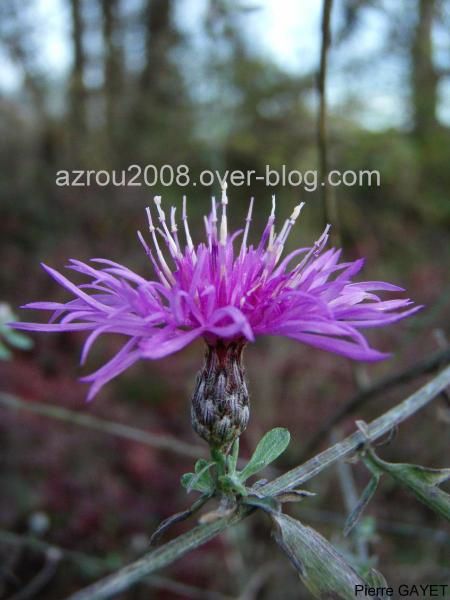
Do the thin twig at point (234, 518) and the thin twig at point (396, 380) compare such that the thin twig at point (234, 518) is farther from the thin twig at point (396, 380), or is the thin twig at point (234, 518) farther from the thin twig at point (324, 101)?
the thin twig at point (324, 101)

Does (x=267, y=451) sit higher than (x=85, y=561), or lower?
higher

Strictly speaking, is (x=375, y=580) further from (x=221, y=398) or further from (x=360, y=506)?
(x=221, y=398)

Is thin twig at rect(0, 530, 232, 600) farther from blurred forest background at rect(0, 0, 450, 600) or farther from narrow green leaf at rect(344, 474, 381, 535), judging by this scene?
narrow green leaf at rect(344, 474, 381, 535)

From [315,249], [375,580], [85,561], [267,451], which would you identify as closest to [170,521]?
[267,451]

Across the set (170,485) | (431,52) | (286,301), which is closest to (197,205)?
(431,52)

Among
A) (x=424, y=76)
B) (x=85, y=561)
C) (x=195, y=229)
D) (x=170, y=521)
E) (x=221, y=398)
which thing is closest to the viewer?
(x=170, y=521)

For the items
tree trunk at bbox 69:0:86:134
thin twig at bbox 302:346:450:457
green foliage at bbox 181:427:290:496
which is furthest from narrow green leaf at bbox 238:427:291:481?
tree trunk at bbox 69:0:86:134
